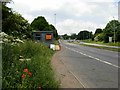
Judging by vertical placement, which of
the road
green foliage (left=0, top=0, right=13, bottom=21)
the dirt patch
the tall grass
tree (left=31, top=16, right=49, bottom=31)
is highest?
tree (left=31, top=16, right=49, bottom=31)

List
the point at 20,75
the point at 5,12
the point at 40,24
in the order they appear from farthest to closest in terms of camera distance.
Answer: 1. the point at 40,24
2. the point at 5,12
3. the point at 20,75

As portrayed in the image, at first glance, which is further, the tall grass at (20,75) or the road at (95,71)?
the road at (95,71)

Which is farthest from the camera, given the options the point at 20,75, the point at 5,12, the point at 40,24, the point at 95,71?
the point at 40,24

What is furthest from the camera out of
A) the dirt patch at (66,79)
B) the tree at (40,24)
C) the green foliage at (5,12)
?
the tree at (40,24)

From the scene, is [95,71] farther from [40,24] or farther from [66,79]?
[40,24]

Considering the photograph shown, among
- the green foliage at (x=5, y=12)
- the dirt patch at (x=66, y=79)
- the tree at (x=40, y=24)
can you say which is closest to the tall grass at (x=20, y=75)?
the dirt patch at (x=66, y=79)

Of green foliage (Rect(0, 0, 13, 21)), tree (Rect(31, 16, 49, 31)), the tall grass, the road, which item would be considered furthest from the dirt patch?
tree (Rect(31, 16, 49, 31))

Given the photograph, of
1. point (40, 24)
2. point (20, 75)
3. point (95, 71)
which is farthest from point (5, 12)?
point (40, 24)

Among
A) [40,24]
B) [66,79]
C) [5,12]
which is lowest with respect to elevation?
[66,79]

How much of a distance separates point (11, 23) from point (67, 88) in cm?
1076

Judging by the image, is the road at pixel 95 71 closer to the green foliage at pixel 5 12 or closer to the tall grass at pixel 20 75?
the tall grass at pixel 20 75

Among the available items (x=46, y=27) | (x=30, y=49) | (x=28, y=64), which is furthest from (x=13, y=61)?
(x=46, y=27)

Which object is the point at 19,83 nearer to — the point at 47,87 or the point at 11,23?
the point at 47,87

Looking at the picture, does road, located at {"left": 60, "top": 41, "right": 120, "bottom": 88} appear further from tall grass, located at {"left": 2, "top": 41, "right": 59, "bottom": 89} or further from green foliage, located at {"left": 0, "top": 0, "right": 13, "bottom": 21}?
green foliage, located at {"left": 0, "top": 0, "right": 13, "bottom": 21}
